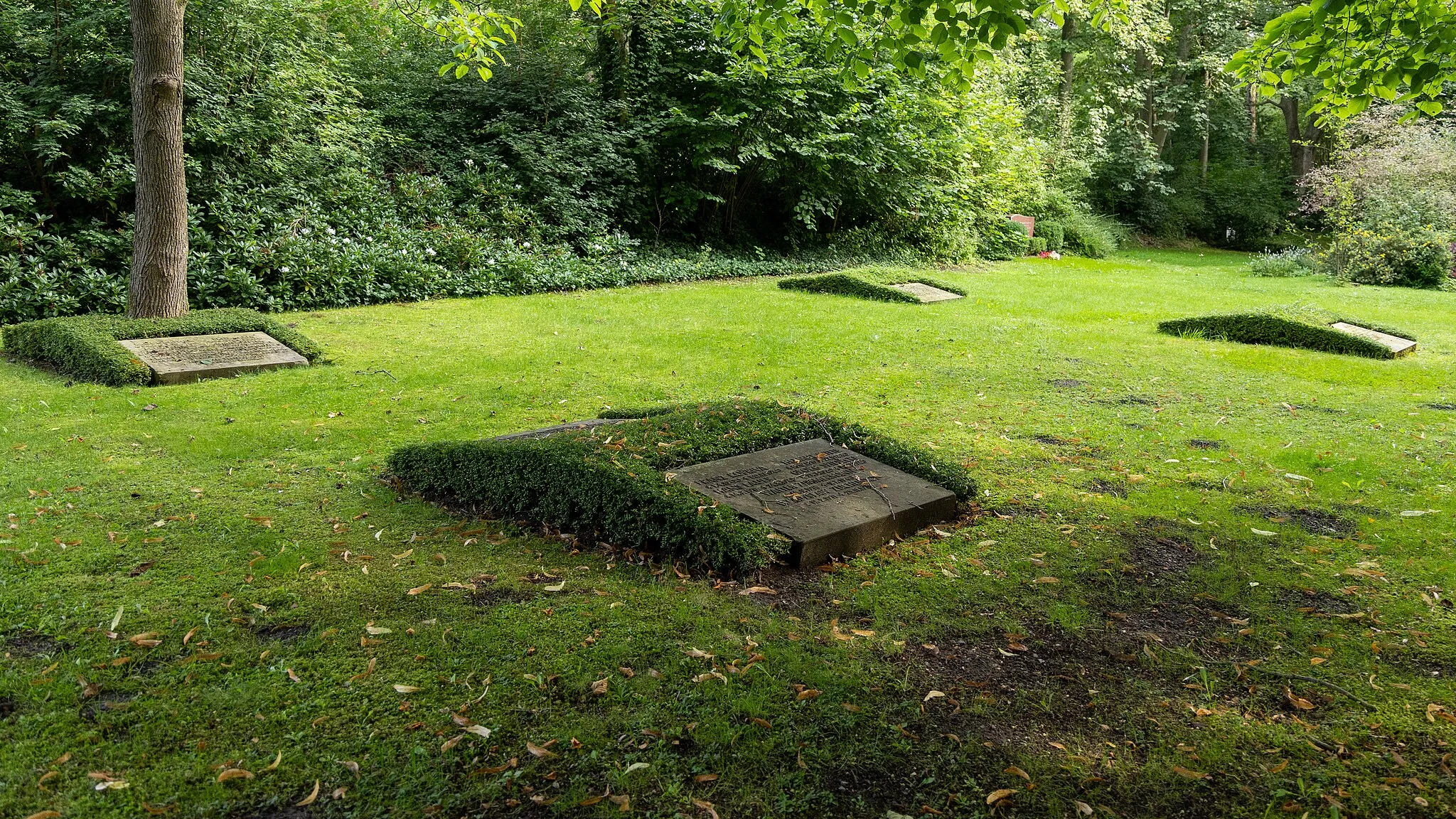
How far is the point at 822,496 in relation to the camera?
4633mm

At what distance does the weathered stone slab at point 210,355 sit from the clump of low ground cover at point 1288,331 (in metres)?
9.83

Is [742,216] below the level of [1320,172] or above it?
below

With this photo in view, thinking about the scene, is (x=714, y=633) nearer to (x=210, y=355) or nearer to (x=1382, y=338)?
(x=210, y=355)

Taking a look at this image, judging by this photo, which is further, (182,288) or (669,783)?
(182,288)

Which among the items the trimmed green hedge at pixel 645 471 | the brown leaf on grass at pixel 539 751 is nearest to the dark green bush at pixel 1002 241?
the trimmed green hedge at pixel 645 471

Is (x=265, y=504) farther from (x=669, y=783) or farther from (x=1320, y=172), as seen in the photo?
(x=1320, y=172)

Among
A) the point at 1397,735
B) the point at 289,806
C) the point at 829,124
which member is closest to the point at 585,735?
the point at 289,806

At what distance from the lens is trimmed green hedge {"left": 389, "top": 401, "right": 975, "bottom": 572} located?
13.6ft

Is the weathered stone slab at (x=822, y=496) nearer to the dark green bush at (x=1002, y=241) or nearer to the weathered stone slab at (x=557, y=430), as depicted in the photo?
the weathered stone slab at (x=557, y=430)

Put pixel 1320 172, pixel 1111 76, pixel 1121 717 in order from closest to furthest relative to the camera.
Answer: pixel 1121 717 → pixel 1320 172 → pixel 1111 76

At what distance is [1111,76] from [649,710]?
35.6 meters

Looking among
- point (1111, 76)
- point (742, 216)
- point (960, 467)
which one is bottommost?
point (960, 467)

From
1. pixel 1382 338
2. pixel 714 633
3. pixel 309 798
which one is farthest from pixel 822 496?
pixel 1382 338

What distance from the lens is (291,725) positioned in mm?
2854
